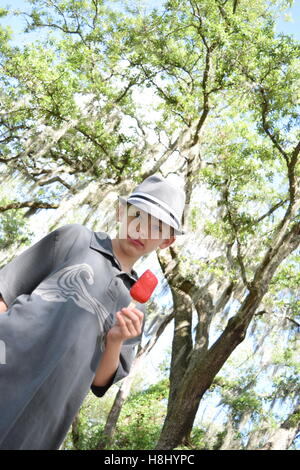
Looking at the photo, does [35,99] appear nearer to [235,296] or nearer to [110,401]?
[235,296]

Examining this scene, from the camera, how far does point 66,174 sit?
11.3 meters

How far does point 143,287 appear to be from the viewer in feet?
4.51

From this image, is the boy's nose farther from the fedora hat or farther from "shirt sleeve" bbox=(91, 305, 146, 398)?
"shirt sleeve" bbox=(91, 305, 146, 398)

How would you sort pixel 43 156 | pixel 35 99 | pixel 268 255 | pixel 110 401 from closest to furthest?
pixel 268 255 < pixel 35 99 < pixel 43 156 < pixel 110 401

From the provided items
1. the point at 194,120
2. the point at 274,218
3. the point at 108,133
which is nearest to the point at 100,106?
the point at 108,133

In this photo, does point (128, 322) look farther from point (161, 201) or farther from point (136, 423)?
point (136, 423)

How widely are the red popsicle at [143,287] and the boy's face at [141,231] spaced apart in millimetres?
194

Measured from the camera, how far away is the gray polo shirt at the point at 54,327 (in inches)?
44.9

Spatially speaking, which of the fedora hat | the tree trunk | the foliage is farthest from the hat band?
the foliage

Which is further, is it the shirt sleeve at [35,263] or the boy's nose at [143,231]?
the boy's nose at [143,231]

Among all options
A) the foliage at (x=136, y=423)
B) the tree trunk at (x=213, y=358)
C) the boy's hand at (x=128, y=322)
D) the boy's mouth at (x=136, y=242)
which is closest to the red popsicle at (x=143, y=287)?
the boy's hand at (x=128, y=322)

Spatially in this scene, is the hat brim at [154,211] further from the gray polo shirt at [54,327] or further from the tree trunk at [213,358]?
the tree trunk at [213,358]

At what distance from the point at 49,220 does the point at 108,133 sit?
2.34 metres

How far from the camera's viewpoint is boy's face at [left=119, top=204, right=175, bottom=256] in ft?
5.08
